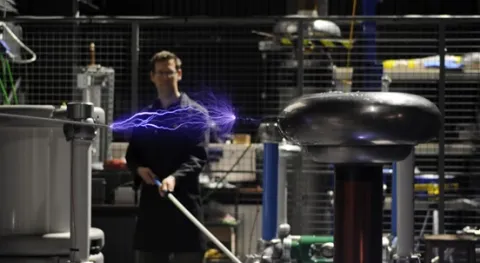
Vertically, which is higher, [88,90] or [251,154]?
[88,90]

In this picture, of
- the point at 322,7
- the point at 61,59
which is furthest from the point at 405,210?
the point at 61,59

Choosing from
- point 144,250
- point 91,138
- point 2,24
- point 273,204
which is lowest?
point 144,250

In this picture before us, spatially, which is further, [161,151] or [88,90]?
[88,90]

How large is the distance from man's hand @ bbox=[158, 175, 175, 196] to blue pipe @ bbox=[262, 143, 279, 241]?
0.60m

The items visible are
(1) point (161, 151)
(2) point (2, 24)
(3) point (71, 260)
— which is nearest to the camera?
A: (3) point (71, 260)

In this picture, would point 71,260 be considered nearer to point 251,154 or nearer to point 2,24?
point 2,24

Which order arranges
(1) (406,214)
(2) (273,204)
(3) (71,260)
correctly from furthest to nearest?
(2) (273,204) → (1) (406,214) → (3) (71,260)

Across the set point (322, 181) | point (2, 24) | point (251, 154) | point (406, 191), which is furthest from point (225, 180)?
point (406, 191)

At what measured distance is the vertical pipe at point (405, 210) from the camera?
6.57 ft

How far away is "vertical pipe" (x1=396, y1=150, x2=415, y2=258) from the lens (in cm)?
200

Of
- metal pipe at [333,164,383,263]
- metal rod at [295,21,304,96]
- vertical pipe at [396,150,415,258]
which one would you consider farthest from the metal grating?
metal pipe at [333,164,383,263]

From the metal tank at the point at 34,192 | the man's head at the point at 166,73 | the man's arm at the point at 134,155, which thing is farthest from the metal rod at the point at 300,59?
the metal tank at the point at 34,192

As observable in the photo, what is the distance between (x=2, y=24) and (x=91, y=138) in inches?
138

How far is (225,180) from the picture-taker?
18.0ft
